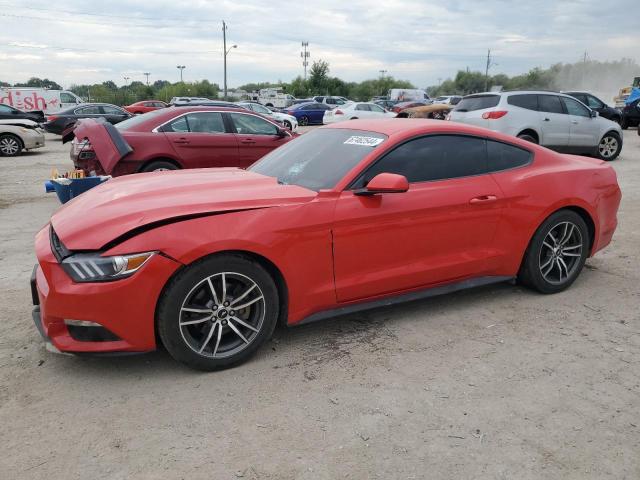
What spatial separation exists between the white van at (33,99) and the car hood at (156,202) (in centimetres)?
2595

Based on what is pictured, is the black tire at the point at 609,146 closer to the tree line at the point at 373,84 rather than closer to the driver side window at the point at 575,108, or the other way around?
the driver side window at the point at 575,108

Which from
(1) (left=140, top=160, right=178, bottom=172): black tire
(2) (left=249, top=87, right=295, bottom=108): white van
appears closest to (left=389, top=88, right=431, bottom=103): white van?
(2) (left=249, top=87, right=295, bottom=108): white van

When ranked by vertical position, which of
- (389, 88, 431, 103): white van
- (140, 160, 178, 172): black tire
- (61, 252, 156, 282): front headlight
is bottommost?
(140, 160, 178, 172): black tire

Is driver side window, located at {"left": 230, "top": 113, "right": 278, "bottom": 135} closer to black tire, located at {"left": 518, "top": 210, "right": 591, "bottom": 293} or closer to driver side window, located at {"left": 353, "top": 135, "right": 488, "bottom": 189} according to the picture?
driver side window, located at {"left": 353, "top": 135, "right": 488, "bottom": 189}

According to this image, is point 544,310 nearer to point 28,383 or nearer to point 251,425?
point 251,425

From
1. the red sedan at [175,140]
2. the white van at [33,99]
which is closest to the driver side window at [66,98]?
the white van at [33,99]

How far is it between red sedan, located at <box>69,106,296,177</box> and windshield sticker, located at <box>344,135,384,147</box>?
426 cm

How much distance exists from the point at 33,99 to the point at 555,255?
1108 inches

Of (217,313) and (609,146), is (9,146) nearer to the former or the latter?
(217,313)

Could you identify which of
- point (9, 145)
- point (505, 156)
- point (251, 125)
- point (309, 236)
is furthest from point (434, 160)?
point (9, 145)

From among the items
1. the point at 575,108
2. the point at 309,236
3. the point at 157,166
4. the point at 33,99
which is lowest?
the point at 157,166

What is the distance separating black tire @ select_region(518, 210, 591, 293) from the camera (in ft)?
14.1

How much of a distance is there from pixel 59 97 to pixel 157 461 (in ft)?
94.2

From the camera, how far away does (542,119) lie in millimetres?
11617
